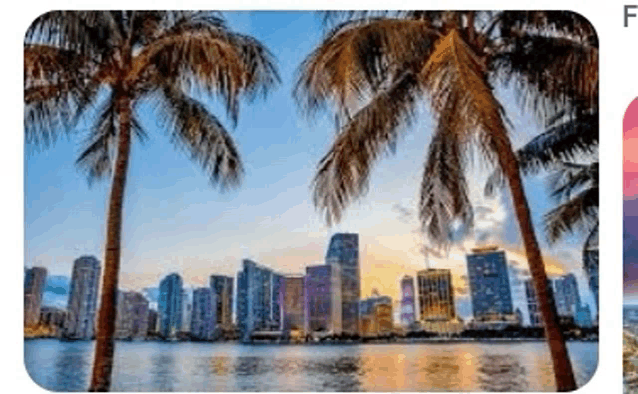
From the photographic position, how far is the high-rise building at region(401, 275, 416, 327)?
3328mm

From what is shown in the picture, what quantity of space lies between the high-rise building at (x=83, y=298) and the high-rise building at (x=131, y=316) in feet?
0.28

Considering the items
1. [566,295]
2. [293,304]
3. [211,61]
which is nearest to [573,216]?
[566,295]

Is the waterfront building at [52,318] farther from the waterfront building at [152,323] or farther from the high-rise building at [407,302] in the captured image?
the high-rise building at [407,302]

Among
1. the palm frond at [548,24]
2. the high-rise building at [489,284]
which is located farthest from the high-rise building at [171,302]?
the palm frond at [548,24]

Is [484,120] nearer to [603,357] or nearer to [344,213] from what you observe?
[344,213]

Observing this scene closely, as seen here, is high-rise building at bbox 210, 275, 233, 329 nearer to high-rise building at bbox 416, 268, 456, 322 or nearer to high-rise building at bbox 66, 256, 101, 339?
high-rise building at bbox 66, 256, 101, 339

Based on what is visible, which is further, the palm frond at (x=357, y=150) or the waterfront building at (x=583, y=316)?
the palm frond at (x=357, y=150)

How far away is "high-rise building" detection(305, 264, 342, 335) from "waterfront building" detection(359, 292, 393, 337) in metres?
0.08

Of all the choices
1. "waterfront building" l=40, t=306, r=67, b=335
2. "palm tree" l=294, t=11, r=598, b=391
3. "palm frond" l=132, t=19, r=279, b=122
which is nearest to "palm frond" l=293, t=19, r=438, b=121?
"palm tree" l=294, t=11, r=598, b=391

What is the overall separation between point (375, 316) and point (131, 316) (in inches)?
33.2

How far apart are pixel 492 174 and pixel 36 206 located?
1.54 metres

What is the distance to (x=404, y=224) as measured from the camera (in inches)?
130

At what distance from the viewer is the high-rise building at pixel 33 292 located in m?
3.20

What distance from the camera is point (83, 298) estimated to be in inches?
132
